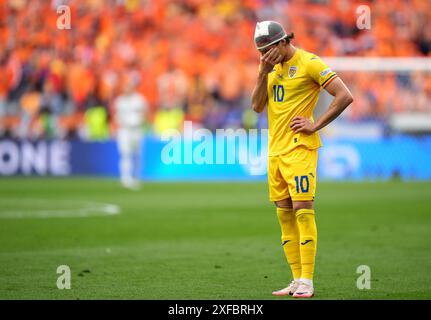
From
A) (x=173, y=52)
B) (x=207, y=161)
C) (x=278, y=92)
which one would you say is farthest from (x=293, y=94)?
(x=173, y=52)

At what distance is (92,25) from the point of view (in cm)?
2817

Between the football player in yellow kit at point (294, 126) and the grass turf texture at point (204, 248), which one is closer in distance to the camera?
the football player in yellow kit at point (294, 126)

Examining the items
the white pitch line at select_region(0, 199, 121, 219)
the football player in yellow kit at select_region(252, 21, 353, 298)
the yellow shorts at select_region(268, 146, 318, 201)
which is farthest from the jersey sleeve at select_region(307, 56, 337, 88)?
the white pitch line at select_region(0, 199, 121, 219)

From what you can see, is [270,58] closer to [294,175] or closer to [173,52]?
[294,175]

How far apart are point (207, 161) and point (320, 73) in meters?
19.4

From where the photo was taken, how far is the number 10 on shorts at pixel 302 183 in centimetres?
796

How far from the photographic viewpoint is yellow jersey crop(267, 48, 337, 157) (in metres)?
8.05

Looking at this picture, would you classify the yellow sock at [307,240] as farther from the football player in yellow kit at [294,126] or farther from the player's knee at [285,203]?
the player's knee at [285,203]

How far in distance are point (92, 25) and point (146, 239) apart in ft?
54.1

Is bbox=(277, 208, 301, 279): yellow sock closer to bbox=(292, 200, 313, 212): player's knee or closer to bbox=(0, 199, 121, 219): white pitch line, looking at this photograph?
bbox=(292, 200, 313, 212): player's knee

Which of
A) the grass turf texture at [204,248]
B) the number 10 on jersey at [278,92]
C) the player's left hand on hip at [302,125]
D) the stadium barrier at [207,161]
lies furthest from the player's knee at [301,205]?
the stadium barrier at [207,161]

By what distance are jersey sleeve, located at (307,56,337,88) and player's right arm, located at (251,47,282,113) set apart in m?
0.29

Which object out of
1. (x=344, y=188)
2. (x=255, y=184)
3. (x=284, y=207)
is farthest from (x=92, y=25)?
(x=284, y=207)

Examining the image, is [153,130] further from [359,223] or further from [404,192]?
[359,223]
